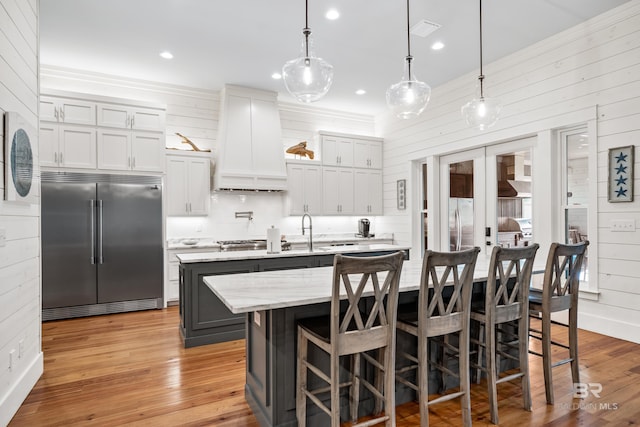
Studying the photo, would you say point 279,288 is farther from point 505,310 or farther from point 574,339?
point 574,339

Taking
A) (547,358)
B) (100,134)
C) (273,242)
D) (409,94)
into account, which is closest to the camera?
(547,358)

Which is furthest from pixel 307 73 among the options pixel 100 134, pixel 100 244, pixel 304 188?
pixel 304 188

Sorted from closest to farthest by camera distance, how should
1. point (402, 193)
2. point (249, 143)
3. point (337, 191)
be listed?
point (249, 143) < point (402, 193) < point (337, 191)

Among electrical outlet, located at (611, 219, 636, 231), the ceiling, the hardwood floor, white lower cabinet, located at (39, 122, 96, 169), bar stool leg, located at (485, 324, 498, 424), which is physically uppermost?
the ceiling

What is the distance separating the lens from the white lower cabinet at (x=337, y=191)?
21.2ft

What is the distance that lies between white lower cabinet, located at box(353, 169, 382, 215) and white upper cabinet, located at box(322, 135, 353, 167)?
0.29m

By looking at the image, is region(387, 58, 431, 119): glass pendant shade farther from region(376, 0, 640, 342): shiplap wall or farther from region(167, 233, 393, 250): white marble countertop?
region(167, 233, 393, 250): white marble countertop

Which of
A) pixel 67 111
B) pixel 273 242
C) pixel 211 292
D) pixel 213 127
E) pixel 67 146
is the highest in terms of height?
pixel 213 127

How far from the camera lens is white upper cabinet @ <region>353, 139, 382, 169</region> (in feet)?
22.0

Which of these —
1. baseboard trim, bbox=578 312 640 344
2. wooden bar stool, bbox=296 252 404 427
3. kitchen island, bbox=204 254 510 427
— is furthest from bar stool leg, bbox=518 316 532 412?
baseboard trim, bbox=578 312 640 344

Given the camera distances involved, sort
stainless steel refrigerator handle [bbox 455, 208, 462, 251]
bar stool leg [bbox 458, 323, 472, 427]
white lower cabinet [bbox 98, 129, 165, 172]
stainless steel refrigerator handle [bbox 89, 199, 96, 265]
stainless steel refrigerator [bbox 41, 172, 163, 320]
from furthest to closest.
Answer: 1. stainless steel refrigerator handle [bbox 455, 208, 462, 251]
2. white lower cabinet [bbox 98, 129, 165, 172]
3. stainless steel refrigerator handle [bbox 89, 199, 96, 265]
4. stainless steel refrigerator [bbox 41, 172, 163, 320]
5. bar stool leg [bbox 458, 323, 472, 427]

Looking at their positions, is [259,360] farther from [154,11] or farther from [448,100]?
[448,100]

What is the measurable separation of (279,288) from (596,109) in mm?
3798

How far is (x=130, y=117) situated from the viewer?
489cm
